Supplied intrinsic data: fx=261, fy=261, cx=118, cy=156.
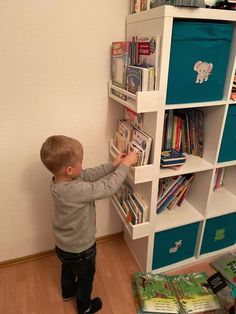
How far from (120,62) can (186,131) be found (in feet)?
1.68

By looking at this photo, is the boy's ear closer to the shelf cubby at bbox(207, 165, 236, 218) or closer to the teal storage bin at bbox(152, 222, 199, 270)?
the teal storage bin at bbox(152, 222, 199, 270)

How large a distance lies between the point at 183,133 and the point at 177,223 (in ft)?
1.64

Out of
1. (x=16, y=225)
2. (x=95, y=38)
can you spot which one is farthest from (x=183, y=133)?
(x=16, y=225)

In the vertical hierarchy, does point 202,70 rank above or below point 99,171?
above

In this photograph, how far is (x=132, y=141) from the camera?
132 centimetres

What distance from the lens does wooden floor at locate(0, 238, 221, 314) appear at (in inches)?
54.5

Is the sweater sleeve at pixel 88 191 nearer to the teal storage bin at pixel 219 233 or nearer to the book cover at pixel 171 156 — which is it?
the book cover at pixel 171 156

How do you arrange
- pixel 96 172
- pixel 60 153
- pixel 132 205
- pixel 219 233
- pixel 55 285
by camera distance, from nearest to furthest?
pixel 60 153 → pixel 96 172 → pixel 132 205 → pixel 55 285 → pixel 219 233

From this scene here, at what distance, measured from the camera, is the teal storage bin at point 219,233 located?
5.21 feet

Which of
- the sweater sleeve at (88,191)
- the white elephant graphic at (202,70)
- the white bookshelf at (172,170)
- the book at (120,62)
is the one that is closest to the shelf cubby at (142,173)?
the white bookshelf at (172,170)

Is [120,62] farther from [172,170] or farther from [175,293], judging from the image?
[175,293]

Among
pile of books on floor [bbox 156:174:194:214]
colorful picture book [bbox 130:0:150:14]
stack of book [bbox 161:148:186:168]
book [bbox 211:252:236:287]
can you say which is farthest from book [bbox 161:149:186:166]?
book [bbox 211:252:236:287]

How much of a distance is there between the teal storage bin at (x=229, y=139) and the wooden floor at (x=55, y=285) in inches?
28.9

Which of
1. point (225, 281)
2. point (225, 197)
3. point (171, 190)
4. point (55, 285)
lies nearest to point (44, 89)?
point (171, 190)
